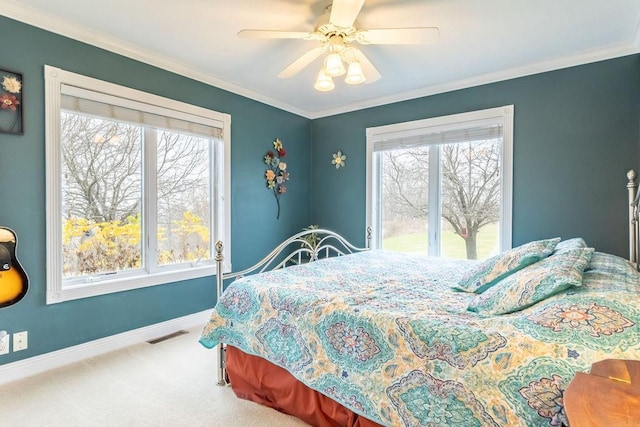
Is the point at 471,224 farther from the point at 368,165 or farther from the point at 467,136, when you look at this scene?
the point at 368,165

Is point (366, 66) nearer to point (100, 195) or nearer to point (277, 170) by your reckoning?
point (277, 170)

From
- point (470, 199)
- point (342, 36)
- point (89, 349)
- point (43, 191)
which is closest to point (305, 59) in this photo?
point (342, 36)

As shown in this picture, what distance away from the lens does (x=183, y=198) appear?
11.1 ft

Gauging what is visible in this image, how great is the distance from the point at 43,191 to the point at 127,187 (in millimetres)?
631

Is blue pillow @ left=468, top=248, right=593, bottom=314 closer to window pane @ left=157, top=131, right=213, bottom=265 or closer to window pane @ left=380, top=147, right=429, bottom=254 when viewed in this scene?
window pane @ left=380, top=147, right=429, bottom=254

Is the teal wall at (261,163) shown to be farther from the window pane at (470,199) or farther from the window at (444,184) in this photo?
the window pane at (470,199)

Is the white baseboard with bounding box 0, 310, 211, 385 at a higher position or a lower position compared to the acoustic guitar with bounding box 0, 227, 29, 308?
lower

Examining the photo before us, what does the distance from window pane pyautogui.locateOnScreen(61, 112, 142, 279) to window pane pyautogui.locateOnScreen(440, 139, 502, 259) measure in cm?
313

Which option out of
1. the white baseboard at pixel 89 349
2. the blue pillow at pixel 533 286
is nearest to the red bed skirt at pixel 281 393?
the blue pillow at pixel 533 286

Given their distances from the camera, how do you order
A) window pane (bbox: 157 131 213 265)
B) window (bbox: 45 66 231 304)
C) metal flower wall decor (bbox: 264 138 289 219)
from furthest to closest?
metal flower wall decor (bbox: 264 138 289 219) < window pane (bbox: 157 131 213 265) < window (bbox: 45 66 231 304)

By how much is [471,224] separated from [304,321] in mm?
2607

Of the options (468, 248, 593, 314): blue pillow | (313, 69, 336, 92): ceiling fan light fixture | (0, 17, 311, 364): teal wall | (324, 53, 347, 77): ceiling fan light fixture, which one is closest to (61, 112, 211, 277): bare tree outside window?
(0, 17, 311, 364): teal wall

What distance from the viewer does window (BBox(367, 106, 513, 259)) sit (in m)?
3.45

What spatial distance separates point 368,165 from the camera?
14.1 ft
